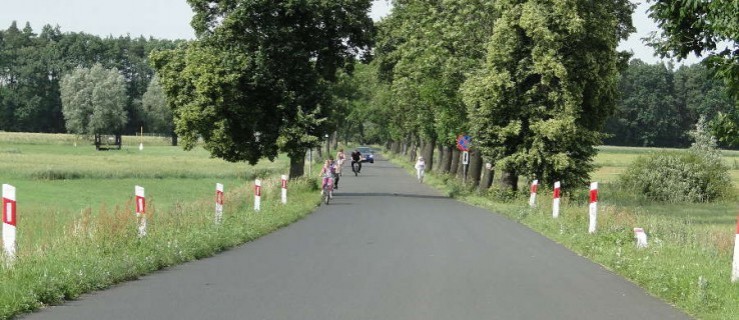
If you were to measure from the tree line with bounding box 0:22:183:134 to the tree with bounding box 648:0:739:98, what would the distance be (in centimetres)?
10970

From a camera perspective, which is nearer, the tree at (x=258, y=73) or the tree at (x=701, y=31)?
the tree at (x=701, y=31)

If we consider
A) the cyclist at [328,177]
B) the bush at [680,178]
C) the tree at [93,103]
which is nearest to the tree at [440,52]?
the cyclist at [328,177]

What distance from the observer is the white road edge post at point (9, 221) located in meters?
11.1

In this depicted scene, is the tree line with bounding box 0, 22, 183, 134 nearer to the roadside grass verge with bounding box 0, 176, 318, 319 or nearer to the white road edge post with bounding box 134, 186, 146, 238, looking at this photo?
the roadside grass verge with bounding box 0, 176, 318, 319

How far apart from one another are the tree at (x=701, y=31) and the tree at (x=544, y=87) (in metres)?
14.9

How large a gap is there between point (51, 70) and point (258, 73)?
4418 inches

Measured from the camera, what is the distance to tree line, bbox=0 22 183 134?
13362 cm

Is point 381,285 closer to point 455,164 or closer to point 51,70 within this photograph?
point 455,164

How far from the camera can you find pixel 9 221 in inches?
440

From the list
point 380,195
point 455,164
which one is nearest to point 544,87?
point 380,195

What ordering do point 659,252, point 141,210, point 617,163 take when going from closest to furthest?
point 659,252 → point 141,210 → point 617,163

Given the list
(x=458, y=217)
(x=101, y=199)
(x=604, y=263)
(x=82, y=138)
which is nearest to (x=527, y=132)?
(x=458, y=217)

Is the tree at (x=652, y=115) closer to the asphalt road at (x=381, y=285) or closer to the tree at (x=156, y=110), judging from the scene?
the tree at (x=156, y=110)

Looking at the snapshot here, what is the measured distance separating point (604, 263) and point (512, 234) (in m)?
5.70
